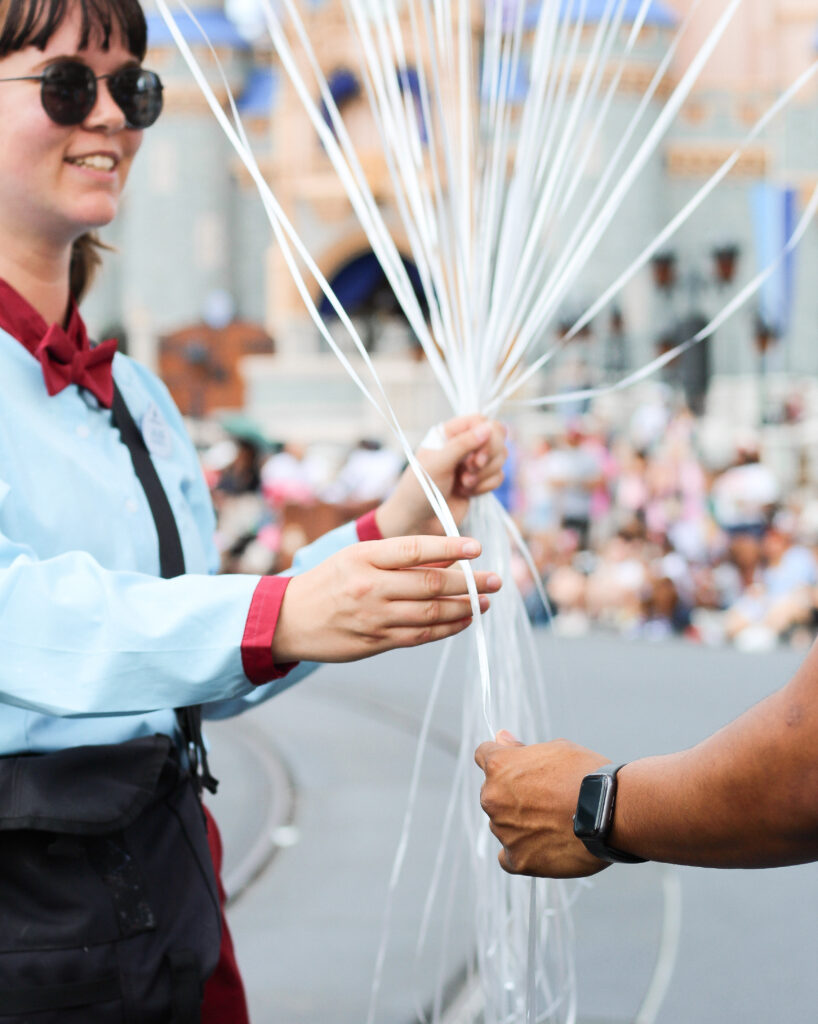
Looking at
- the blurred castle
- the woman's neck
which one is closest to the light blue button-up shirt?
the woman's neck

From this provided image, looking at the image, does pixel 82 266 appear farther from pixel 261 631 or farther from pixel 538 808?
pixel 538 808

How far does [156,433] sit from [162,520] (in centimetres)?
15

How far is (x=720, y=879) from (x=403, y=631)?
2016 mm

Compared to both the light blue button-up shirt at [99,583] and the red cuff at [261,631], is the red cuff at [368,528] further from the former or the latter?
the red cuff at [261,631]

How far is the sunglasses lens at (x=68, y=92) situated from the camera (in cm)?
120

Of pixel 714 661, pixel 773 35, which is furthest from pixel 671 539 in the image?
pixel 773 35

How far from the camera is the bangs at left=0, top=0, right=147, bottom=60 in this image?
1.20 metres

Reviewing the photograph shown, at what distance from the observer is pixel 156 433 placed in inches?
54.3

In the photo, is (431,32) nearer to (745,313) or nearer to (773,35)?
(745,313)

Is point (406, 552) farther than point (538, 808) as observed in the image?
No

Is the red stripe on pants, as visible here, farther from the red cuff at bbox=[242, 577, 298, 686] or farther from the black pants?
the red cuff at bbox=[242, 577, 298, 686]

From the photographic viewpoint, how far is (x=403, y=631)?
1.01 m

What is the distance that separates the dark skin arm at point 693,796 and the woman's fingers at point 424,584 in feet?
0.82

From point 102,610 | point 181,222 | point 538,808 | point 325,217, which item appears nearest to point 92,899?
point 102,610
